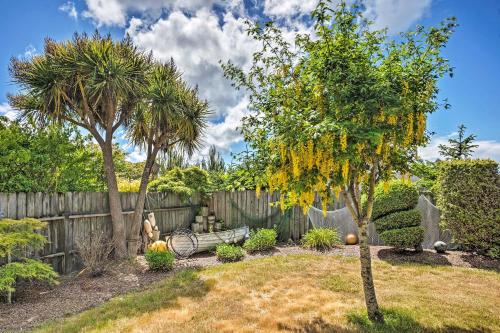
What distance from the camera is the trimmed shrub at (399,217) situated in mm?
6930

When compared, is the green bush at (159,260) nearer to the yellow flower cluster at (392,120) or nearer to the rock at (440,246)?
the yellow flower cluster at (392,120)

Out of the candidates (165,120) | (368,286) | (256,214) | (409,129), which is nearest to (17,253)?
(165,120)

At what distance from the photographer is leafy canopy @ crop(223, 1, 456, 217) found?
2.83m

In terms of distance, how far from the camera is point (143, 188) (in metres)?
7.51

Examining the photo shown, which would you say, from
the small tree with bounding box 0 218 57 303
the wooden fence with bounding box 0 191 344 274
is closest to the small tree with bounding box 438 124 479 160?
the wooden fence with bounding box 0 191 344 274

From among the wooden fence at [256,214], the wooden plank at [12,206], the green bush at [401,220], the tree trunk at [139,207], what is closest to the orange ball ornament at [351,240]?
the wooden fence at [256,214]

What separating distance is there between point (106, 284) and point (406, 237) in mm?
6303

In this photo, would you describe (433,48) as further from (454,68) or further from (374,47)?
(374,47)

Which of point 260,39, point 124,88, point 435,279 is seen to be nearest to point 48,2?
point 124,88

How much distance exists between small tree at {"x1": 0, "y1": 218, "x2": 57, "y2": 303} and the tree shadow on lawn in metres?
3.71

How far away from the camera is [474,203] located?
22.2 ft

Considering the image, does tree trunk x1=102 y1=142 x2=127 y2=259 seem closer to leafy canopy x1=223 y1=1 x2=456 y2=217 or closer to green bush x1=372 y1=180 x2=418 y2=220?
leafy canopy x1=223 y1=1 x2=456 y2=217

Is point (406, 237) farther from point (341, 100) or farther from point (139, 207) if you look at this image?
point (139, 207)

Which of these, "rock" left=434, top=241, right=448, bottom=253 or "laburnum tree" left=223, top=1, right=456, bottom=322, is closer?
"laburnum tree" left=223, top=1, right=456, bottom=322
